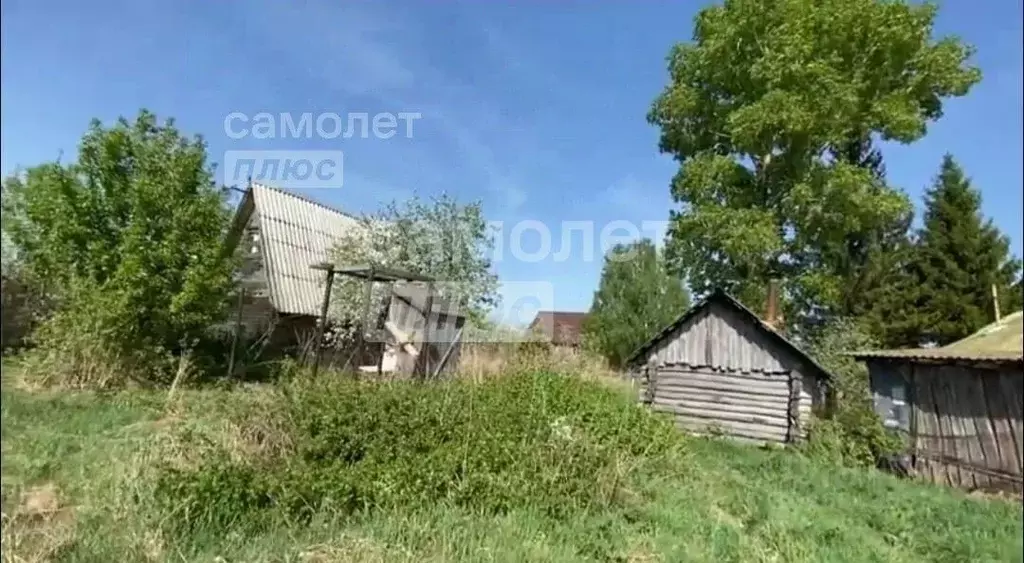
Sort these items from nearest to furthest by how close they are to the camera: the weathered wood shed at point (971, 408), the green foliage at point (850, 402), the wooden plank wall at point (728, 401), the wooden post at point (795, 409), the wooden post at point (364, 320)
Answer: the weathered wood shed at point (971, 408)
the green foliage at point (850, 402)
the wooden post at point (795, 409)
the wooden plank wall at point (728, 401)
the wooden post at point (364, 320)

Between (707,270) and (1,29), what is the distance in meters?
1.19

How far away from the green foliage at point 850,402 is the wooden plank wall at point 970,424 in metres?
0.11

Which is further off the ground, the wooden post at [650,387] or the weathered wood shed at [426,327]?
the weathered wood shed at [426,327]

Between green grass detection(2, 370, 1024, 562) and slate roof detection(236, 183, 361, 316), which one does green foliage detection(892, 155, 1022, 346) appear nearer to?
green grass detection(2, 370, 1024, 562)

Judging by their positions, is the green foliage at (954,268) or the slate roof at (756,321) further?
the slate roof at (756,321)

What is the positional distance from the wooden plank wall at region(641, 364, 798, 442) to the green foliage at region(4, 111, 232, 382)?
3.72ft

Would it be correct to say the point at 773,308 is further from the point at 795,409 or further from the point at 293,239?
the point at 293,239

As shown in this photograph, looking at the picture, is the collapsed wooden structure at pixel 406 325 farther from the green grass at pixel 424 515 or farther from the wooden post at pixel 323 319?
the green grass at pixel 424 515

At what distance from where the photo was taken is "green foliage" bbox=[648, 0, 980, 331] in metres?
0.85

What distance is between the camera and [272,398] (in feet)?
5.47

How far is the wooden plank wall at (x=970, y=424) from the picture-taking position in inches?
20.6

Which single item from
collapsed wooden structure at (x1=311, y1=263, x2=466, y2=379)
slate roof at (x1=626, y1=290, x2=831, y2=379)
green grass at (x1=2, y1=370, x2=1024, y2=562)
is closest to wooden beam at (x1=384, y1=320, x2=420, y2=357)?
collapsed wooden structure at (x1=311, y1=263, x2=466, y2=379)

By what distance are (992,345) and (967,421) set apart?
8 centimetres

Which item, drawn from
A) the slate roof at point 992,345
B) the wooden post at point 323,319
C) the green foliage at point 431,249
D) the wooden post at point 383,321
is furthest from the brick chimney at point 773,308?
the wooden post at point 383,321
